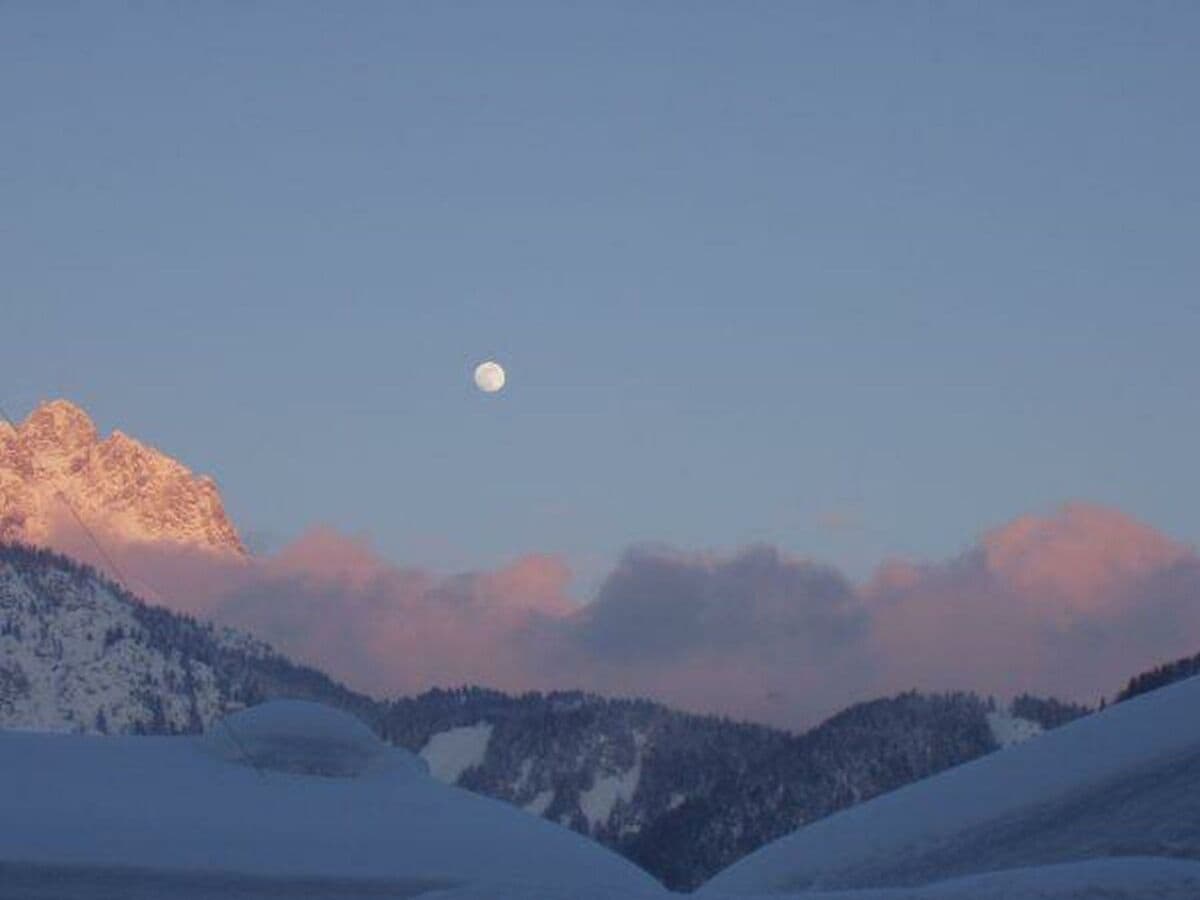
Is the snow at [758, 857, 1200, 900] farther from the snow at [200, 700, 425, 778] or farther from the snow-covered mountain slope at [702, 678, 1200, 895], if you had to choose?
the snow at [200, 700, 425, 778]

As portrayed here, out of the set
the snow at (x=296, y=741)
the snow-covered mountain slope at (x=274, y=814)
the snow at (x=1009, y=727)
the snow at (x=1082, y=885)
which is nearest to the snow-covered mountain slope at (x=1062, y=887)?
the snow at (x=1082, y=885)

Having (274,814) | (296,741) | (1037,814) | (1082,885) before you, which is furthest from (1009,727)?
(1082,885)

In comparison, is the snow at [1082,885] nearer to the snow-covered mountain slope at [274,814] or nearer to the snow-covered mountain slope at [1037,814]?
the snow-covered mountain slope at [1037,814]

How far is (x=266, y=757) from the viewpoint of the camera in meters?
25.6

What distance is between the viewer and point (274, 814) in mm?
23766

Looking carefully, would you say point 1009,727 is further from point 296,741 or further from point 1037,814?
point 1037,814

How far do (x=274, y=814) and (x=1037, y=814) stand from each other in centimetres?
1008

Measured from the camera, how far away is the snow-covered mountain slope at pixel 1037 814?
16734 mm

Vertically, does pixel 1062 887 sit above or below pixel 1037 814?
below

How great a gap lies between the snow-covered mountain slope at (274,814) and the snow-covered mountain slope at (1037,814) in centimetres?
373

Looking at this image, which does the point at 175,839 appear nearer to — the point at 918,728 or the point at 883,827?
the point at 883,827

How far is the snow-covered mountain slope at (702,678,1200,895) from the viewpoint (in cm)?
1673

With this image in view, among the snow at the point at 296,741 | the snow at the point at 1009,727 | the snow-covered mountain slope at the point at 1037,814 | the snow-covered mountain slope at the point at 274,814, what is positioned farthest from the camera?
the snow at the point at 1009,727

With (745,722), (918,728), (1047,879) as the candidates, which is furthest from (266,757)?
(745,722)
